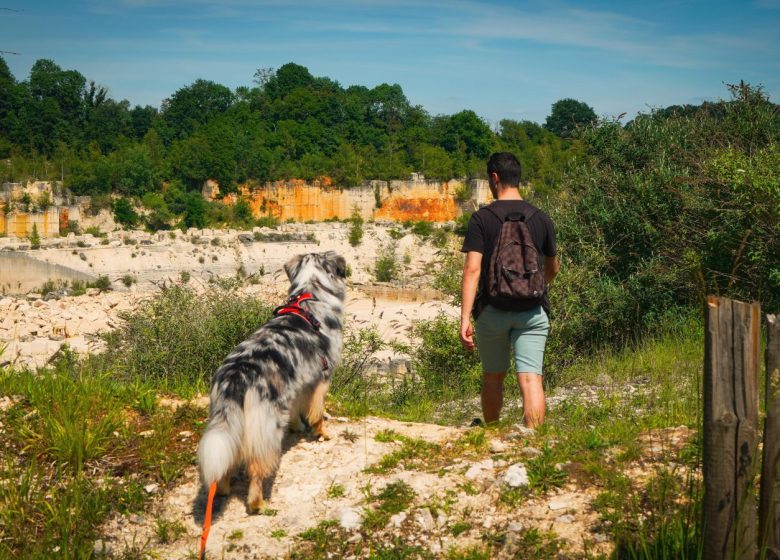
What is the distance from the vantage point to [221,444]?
388 cm

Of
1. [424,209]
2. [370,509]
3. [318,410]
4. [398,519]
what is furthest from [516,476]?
[424,209]

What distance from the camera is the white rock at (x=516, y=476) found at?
404 cm

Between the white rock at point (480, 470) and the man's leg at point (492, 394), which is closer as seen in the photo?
the white rock at point (480, 470)

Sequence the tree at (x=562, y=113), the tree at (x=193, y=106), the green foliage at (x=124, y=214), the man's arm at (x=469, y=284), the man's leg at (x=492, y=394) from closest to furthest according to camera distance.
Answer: the man's arm at (x=469, y=284) → the man's leg at (x=492, y=394) → the green foliage at (x=124, y=214) → the tree at (x=193, y=106) → the tree at (x=562, y=113)

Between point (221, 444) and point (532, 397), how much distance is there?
2146 mm

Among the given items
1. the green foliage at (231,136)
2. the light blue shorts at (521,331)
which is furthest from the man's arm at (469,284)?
the green foliage at (231,136)

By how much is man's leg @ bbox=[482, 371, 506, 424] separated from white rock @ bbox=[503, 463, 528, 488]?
1040 millimetres

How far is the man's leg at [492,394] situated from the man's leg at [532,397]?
0.91 ft

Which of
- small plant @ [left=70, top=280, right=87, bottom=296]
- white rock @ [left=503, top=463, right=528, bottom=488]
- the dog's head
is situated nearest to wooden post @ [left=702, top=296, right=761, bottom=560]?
white rock @ [left=503, top=463, right=528, bottom=488]

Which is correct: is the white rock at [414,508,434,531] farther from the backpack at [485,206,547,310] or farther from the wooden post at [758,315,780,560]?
the wooden post at [758,315,780,560]

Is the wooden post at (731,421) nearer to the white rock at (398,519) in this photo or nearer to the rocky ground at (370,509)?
the rocky ground at (370,509)

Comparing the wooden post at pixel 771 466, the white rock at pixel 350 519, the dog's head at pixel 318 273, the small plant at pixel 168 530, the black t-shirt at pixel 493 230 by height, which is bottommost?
the small plant at pixel 168 530

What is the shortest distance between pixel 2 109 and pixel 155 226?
25903 mm

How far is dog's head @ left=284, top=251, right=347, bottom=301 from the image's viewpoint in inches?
205
